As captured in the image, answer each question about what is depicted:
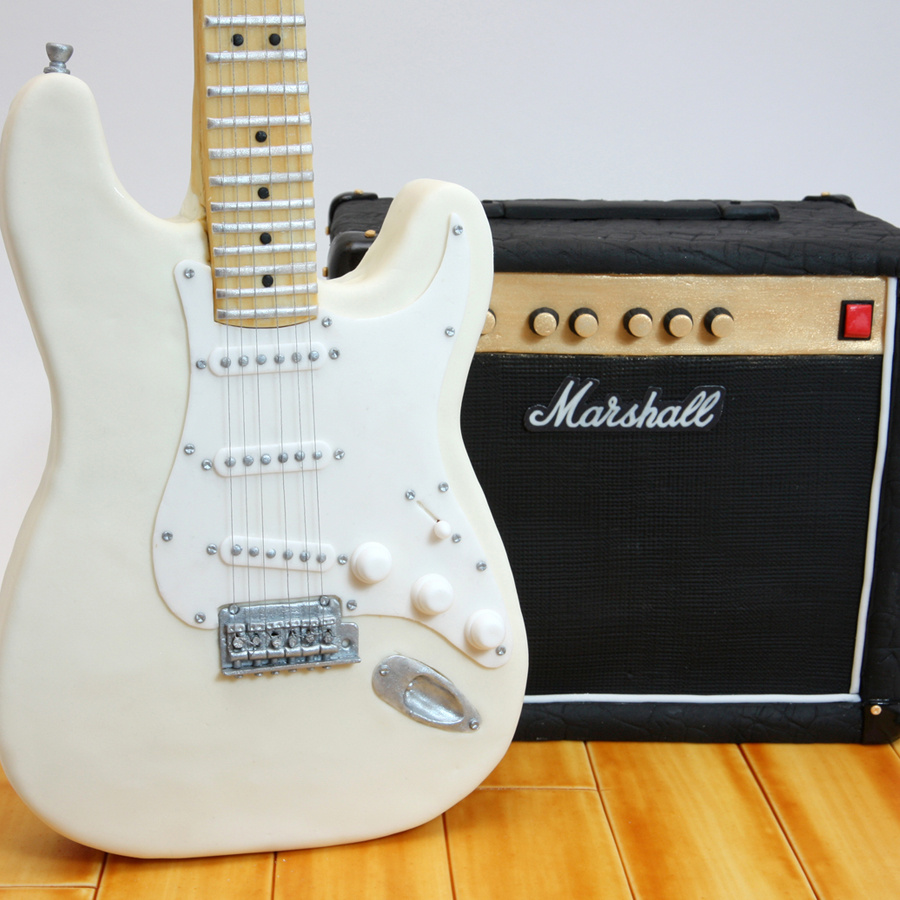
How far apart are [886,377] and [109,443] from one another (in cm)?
80

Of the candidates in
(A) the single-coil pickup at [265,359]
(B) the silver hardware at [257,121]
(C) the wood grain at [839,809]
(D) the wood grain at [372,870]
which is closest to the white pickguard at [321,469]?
(A) the single-coil pickup at [265,359]

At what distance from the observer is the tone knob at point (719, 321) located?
1222 mm

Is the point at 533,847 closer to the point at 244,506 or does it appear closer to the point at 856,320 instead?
the point at 244,506

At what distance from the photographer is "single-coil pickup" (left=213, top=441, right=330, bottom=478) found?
1064mm

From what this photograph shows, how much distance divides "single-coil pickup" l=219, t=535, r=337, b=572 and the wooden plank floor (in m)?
0.30

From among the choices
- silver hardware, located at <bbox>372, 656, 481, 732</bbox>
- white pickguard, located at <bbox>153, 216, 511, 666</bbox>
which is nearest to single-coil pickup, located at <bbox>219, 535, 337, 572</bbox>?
white pickguard, located at <bbox>153, 216, 511, 666</bbox>

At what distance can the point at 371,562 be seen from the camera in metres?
1.10

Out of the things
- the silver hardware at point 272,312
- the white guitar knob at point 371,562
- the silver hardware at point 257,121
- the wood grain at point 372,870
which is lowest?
the wood grain at point 372,870

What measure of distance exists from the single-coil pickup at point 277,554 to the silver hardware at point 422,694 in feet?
0.39

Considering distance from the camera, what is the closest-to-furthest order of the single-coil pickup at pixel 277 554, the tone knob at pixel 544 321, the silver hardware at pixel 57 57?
the silver hardware at pixel 57 57
the single-coil pickup at pixel 277 554
the tone knob at pixel 544 321

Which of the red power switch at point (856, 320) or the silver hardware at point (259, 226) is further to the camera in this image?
the red power switch at point (856, 320)

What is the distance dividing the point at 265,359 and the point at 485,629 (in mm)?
328

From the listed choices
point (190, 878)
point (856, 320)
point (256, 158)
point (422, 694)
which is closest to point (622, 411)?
point (856, 320)

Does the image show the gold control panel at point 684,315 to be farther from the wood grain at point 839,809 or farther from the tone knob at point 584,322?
the wood grain at point 839,809
